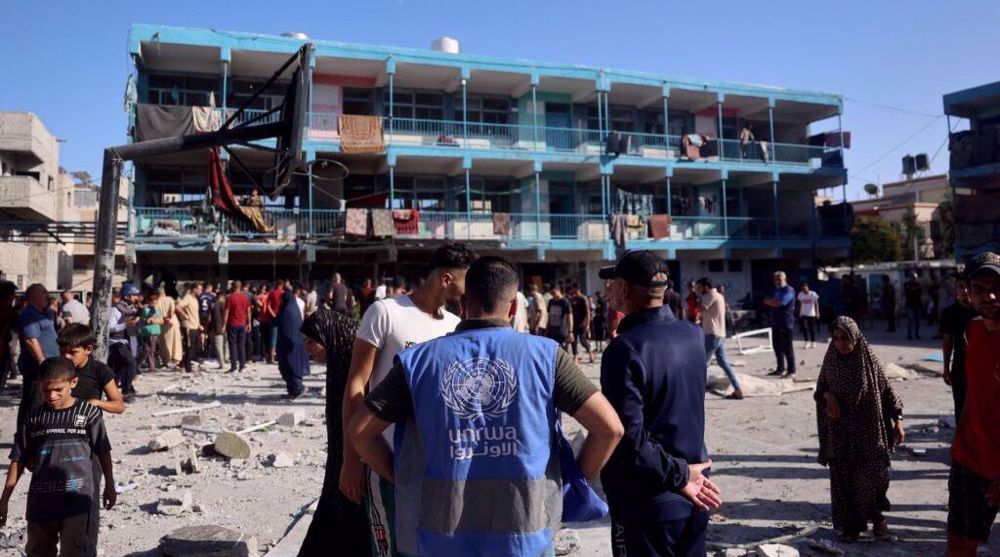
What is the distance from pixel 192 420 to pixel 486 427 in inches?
306

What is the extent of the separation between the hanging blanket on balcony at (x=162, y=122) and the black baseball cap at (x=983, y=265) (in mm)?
19691

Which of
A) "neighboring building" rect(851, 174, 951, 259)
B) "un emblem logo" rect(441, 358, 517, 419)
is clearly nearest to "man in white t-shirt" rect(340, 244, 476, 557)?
"un emblem logo" rect(441, 358, 517, 419)

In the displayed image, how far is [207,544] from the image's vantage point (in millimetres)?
4203

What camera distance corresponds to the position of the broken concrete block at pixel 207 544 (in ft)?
13.7

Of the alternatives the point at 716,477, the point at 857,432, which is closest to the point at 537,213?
the point at 716,477

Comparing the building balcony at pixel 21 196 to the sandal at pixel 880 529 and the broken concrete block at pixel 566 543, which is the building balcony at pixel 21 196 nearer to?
the broken concrete block at pixel 566 543

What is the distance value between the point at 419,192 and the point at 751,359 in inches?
521

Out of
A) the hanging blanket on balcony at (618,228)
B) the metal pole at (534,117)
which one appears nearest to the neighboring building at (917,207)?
the hanging blanket on balcony at (618,228)

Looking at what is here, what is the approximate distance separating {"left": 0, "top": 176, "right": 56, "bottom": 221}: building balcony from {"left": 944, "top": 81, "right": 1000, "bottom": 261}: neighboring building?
107 ft

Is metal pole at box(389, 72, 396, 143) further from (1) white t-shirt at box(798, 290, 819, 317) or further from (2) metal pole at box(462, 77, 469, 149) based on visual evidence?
(1) white t-shirt at box(798, 290, 819, 317)

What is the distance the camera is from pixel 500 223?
2297 centimetres

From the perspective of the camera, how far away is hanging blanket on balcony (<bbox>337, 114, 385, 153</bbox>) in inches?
856

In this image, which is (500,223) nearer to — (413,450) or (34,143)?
(34,143)

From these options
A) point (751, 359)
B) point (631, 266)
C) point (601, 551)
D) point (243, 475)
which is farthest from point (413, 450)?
point (751, 359)
